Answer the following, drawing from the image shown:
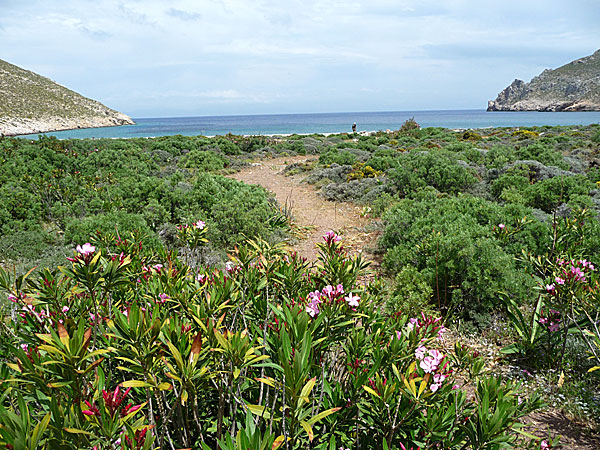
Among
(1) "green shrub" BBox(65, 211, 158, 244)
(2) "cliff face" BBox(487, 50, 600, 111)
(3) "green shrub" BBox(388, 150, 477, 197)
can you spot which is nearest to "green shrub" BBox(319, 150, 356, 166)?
(3) "green shrub" BBox(388, 150, 477, 197)

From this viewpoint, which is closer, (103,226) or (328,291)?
(328,291)

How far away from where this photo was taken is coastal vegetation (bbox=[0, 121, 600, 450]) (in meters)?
1.44

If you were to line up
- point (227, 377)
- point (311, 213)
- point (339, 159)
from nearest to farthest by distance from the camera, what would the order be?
point (227, 377), point (311, 213), point (339, 159)

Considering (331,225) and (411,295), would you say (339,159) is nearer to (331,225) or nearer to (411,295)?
(331,225)

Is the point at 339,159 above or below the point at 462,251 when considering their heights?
above

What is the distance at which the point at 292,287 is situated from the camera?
2520 millimetres

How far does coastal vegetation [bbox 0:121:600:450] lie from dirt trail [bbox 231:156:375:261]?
52 cm

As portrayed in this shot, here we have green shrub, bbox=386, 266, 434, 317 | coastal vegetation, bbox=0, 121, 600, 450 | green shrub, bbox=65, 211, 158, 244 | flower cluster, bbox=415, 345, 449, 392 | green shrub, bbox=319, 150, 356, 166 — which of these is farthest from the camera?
green shrub, bbox=319, 150, 356, 166

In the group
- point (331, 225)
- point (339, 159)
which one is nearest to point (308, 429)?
point (331, 225)

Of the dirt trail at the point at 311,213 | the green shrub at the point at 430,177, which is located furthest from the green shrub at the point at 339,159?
the green shrub at the point at 430,177

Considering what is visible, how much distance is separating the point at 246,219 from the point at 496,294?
179 inches

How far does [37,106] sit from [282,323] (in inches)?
2892

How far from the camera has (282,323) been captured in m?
1.72

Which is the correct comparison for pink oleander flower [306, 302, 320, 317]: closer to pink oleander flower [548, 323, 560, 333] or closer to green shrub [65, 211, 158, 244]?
pink oleander flower [548, 323, 560, 333]
